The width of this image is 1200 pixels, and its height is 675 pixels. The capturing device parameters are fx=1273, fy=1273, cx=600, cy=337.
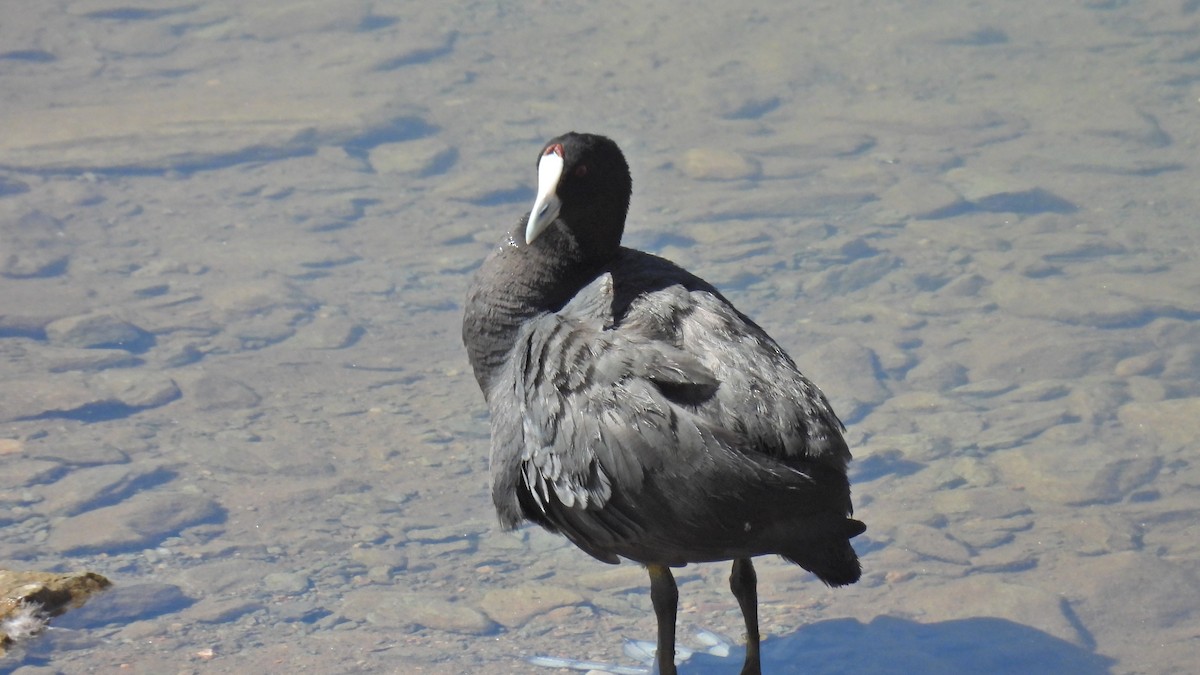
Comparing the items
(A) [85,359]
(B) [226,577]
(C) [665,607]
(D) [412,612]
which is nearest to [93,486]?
(B) [226,577]

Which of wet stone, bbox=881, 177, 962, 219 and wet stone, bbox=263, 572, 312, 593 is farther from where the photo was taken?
wet stone, bbox=881, 177, 962, 219

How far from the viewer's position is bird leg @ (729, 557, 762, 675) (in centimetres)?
383

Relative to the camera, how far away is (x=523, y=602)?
15.8ft

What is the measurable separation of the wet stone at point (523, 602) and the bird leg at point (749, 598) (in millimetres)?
1072

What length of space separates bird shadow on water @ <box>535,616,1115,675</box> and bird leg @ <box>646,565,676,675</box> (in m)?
0.48

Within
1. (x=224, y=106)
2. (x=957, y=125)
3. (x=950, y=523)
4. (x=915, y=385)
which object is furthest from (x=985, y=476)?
(x=224, y=106)

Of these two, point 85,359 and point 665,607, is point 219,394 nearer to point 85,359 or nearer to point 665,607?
point 85,359

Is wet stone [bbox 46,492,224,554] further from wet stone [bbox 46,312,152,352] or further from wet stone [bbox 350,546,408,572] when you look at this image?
wet stone [bbox 46,312,152,352]

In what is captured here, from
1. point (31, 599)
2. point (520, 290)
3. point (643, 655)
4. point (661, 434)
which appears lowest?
point (643, 655)

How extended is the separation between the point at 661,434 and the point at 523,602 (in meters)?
1.85

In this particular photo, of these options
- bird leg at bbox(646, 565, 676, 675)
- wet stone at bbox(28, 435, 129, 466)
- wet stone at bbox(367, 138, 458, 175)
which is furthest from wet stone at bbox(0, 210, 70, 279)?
bird leg at bbox(646, 565, 676, 675)

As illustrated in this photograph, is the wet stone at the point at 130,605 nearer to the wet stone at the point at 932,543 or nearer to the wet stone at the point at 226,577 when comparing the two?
the wet stone at the point at 226,577

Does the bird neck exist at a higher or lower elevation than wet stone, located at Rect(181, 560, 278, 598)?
higher

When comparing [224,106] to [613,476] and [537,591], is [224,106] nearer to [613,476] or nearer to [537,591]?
[537,591]
